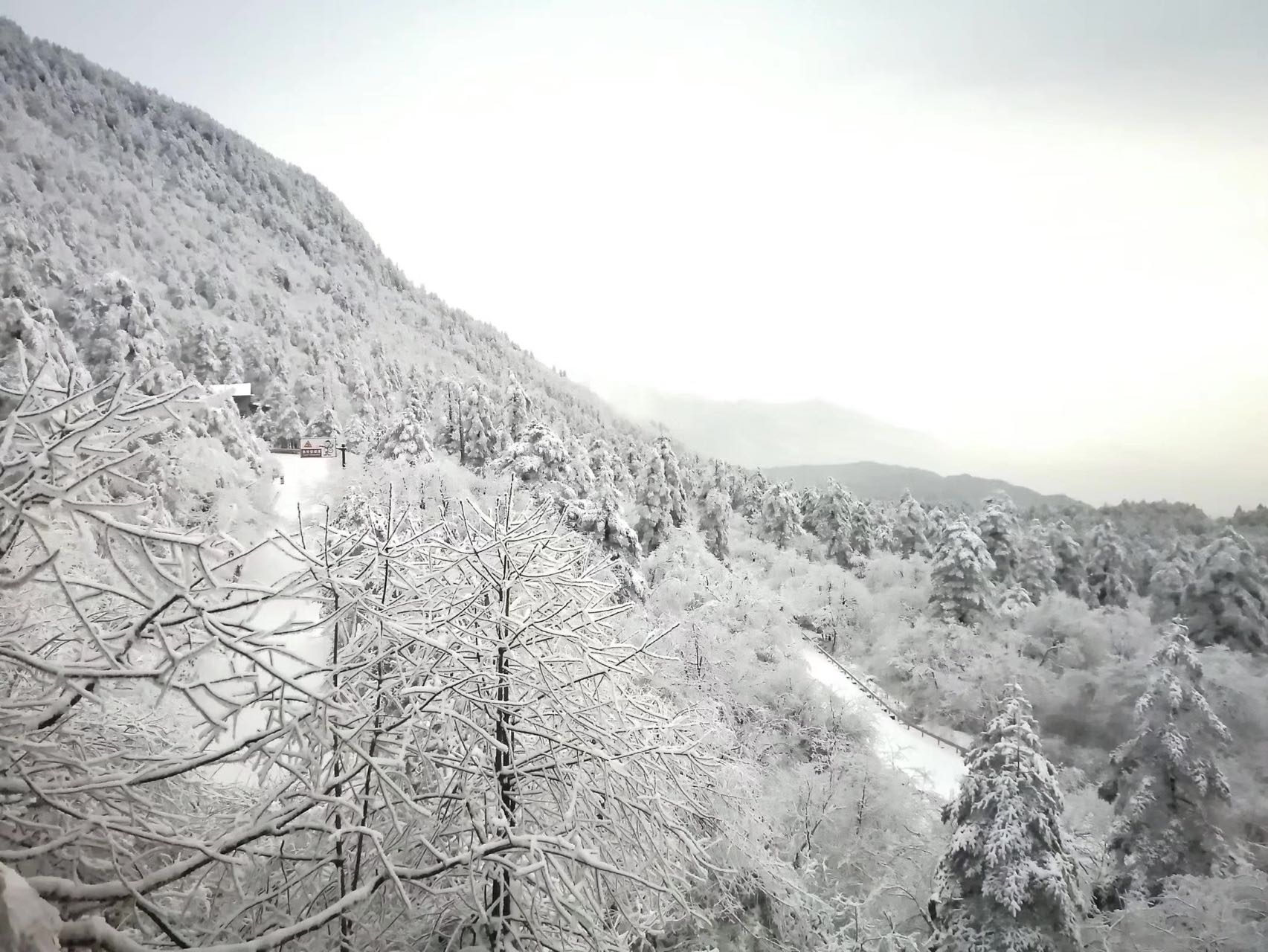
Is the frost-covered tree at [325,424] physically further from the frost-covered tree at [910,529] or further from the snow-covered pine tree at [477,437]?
the frost-covered tree at [910,529]

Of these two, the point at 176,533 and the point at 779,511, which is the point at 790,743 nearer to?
the point at 176,533

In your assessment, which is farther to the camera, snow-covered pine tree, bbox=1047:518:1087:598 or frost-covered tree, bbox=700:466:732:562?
frost-covered tree, bbox=700:466:732:562

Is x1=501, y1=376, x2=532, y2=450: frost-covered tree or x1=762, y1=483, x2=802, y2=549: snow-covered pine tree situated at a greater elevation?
x1=501, y1=376, x2=532, y2=450: frost-covered tree

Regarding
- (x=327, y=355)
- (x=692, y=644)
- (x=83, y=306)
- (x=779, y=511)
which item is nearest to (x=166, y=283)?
(x=327, y=355)

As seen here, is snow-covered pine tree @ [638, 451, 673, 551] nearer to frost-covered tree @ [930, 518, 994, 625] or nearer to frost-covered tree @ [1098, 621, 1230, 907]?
frost-covered tree @ [930, 518, 994, 625]

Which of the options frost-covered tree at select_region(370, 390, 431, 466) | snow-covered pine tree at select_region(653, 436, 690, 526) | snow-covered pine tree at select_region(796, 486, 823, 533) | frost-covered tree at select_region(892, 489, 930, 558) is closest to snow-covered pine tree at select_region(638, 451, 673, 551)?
snow-covered pine tree at select_region(653, 436, 690, 526)

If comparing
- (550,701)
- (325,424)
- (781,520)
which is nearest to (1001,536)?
(781,520)

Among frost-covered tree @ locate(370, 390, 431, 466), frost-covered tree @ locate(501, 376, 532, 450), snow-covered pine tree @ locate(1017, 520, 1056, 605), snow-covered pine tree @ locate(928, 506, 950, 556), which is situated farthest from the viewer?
snow-covered pine tree @ locate(928, 506, 950, 556)

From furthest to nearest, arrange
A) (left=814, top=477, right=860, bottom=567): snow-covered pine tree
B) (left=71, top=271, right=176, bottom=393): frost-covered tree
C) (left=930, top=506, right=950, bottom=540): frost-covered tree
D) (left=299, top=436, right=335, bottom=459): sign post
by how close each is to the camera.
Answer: (left=930, top=506, right=950, bottom=540): frost-covered tree, (left=814, top=477, right=860, bottom=567): snow-covered pine tree, (left=299, top=436, right=335, bottom=459): sign post, (left=71, top=271, right=176, bottom=393): frost-covered tree

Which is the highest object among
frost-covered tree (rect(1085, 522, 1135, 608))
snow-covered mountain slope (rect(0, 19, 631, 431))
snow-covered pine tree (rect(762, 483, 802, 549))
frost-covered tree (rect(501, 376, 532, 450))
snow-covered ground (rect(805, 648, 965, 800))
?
snow-covered mountain slope (rect(0, 19, 631, 431))
